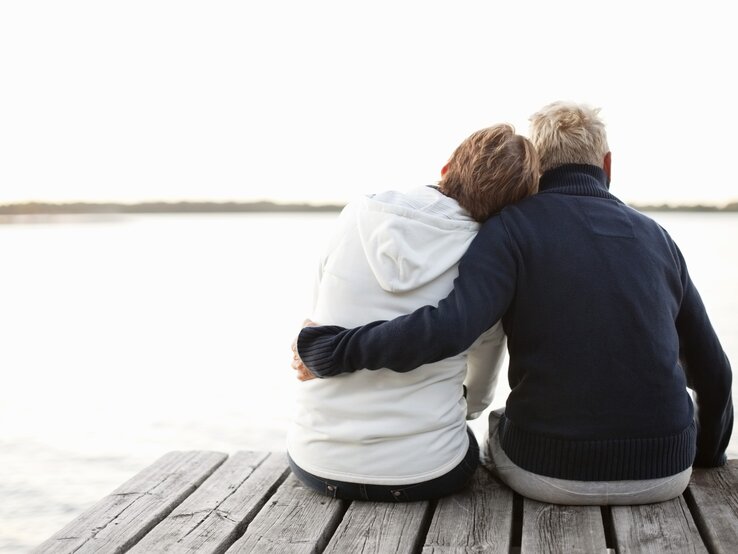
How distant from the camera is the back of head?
2.07m

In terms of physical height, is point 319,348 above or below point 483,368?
above

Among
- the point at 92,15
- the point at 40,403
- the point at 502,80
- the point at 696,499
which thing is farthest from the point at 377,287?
the point at 92,15

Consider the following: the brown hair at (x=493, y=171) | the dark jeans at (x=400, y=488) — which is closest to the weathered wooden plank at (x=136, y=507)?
the dark jeans at (x=400, y=488)

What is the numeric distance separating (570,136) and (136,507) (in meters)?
1.50

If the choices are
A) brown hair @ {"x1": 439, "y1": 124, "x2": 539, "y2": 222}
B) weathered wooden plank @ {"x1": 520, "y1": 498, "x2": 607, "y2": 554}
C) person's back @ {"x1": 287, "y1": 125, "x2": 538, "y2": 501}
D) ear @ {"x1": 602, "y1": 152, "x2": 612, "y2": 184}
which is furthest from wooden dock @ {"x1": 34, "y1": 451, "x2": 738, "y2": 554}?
ear @ {"x1": 602, "y1": 152, "x2": 612, "y2": 184}

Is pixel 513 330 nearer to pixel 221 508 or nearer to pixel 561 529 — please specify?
pixel 561 529

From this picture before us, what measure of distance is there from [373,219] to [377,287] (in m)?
0.17

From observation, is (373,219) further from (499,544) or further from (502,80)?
(502,80)

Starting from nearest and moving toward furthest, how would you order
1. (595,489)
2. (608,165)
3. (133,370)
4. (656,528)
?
(656,528)
(595,489)
(608,165)
(133,370)

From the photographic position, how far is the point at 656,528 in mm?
1888

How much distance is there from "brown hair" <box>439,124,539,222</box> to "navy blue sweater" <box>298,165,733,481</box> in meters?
0.04

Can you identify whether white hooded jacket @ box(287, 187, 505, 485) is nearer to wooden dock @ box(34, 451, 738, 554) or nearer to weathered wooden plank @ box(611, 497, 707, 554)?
wooden dock @ box(34, 451, 738, 554)

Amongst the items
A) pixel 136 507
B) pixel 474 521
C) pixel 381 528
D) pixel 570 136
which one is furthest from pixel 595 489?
pixel 136 507

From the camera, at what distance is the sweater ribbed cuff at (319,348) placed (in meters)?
1.93
